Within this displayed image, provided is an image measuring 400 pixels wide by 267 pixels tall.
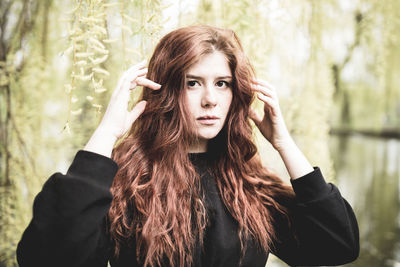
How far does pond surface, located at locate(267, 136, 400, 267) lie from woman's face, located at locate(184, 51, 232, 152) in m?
1.50

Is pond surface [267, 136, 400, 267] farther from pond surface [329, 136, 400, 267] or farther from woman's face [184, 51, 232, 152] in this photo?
woman's face [184, 51, 232, 152]

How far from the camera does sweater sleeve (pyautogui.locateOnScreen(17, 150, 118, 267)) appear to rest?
79cm

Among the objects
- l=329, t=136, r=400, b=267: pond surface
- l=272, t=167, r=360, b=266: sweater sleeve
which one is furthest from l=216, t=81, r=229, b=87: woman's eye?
l=329, t=136, r=400, b=267: pond surface

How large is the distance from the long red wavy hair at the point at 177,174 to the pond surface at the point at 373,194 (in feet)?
4.28

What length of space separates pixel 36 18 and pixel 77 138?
0.74 m

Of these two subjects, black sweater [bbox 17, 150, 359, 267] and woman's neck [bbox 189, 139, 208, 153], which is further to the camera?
woman's neck [bbox 189, 139, 208, 153]

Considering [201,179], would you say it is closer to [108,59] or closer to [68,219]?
[68,219]

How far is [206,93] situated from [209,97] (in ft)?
0.06

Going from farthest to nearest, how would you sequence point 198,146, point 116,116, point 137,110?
point 198,146, point 137,110, point 116,116

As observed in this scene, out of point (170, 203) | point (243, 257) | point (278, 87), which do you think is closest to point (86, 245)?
point (170, 203)

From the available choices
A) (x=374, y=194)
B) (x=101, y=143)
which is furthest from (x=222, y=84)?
(x=374, y=194)

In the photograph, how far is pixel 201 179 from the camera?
43.3 inches

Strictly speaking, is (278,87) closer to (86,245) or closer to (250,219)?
(250,219)

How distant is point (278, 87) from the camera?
6.66ft
